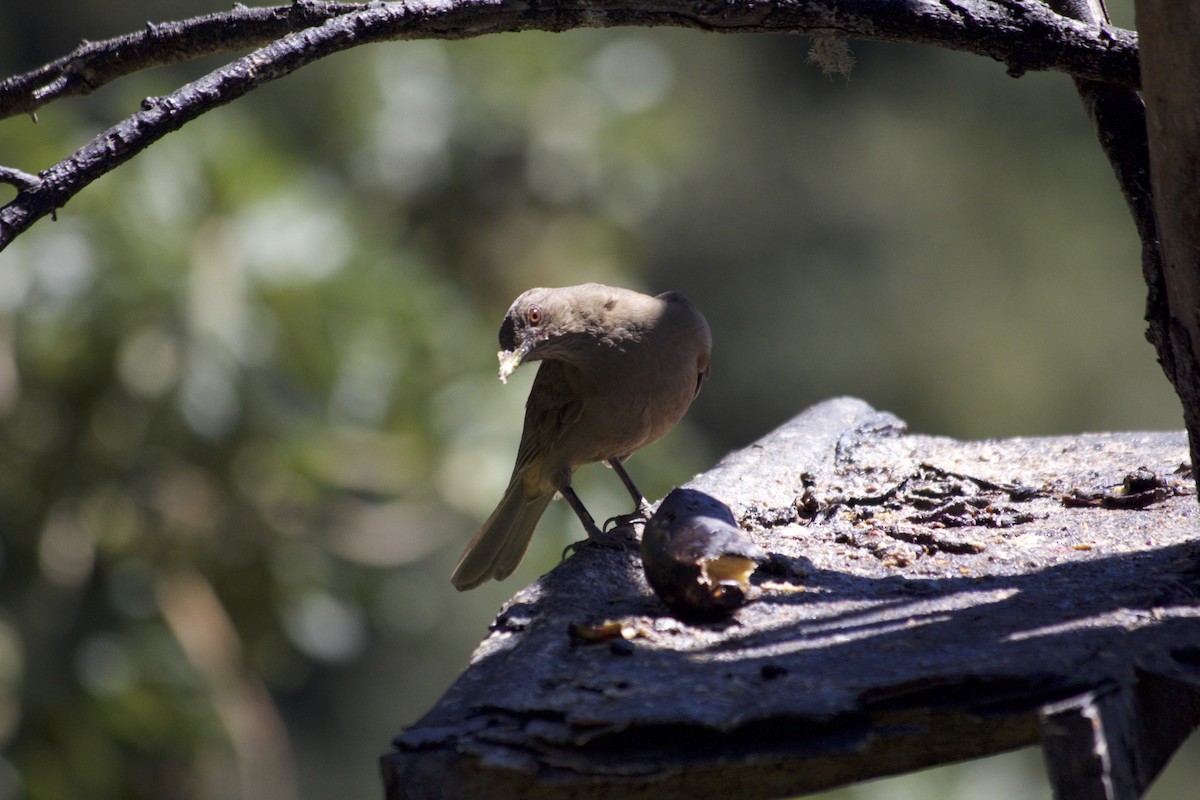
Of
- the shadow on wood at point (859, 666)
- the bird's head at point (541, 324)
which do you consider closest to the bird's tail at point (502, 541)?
the bird's head at point (541, 324)

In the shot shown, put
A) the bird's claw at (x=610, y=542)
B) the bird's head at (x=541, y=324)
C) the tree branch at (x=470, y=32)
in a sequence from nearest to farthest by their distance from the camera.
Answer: the tree branch at (x=470, y=32)
the bird's claw at (x=610, y=542)
the bird's head at (x=541, y=324)

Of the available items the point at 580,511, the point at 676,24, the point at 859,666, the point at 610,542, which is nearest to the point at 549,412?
the point at 580,511

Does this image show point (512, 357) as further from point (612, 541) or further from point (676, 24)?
point (676, 24)

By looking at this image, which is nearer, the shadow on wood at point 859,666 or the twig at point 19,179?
the shadow on wood at point 859,666

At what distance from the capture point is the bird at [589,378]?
345 cm

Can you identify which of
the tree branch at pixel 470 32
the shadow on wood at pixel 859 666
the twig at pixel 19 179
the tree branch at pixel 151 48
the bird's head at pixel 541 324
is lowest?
the shadow on wood at pixel 859 666

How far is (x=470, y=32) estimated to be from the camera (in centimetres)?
235

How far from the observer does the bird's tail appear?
3754 mm

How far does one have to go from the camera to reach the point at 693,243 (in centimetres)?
1376

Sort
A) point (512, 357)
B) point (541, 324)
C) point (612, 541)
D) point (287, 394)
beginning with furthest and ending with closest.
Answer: point (287, 394)
point (541, 324)
point (512, 357)
point (612, 541)

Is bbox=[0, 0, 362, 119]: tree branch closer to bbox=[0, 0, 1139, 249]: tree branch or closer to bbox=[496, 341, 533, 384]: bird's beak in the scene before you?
bbox=[0, 0, 1139, 249]: tree branch

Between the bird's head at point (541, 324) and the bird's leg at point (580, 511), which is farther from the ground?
the bird's head at point (541, 324)

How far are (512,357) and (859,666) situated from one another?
154 cm

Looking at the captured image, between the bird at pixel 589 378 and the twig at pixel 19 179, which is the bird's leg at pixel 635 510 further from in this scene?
the twig at pixel 19 179
